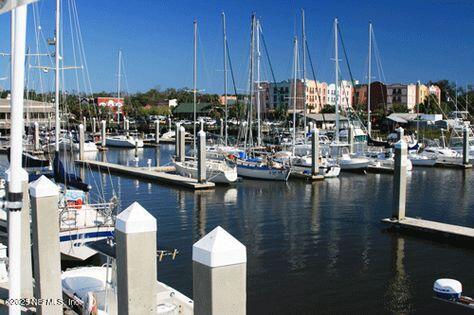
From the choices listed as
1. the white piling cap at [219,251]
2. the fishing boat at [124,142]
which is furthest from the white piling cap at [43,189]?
the fishing boat at [124,142]

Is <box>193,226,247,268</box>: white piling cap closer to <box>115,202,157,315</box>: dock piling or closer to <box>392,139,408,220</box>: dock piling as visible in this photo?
<box>115,202,157,315</box>: dock piling

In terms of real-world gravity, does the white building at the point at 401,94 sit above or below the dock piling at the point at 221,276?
above

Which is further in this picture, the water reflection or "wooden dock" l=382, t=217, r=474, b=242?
"wooden dock" l=382, t=217, r=474, b=242

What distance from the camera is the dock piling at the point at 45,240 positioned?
9914 millimetres

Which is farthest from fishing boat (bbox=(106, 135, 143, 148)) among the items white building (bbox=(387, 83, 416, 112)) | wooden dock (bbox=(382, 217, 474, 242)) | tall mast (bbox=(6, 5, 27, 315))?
white building (bbox=(387, 83, 416, 112))

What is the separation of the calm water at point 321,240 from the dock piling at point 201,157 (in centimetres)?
132

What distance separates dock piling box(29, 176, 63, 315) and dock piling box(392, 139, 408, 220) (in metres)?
17.3

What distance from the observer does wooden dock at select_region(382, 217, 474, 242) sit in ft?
72.0

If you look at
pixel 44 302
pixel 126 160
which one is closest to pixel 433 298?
pixel 44 302

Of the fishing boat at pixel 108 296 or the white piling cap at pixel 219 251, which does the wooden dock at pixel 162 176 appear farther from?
the white piling cap at pixel 219 251

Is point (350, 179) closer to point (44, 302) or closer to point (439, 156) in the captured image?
point (439, 156)

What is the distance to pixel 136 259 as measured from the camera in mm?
7141

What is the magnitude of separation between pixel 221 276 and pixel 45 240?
18.7ft

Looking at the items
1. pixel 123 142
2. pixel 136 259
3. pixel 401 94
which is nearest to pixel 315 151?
pixel 136 259
